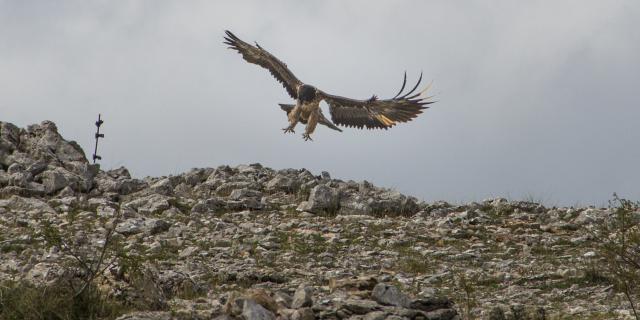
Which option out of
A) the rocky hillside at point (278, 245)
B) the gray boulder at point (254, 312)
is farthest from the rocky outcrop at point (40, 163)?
the gray boulder at point (254, 312)

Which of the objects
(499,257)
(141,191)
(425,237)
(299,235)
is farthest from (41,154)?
(499,257)

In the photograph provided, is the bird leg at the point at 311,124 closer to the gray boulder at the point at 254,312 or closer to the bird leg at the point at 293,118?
the bird leg at the point at 293,118

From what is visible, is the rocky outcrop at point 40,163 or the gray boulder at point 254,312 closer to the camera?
the gray boulder at point 254,312

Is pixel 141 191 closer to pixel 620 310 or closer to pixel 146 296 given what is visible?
A: pixel 146 296

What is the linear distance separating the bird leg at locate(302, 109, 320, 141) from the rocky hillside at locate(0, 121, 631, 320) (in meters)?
1.07

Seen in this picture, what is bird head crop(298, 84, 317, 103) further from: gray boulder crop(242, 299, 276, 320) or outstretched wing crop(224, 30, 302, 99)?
gray boulder crop(242, 299, 276, 320)

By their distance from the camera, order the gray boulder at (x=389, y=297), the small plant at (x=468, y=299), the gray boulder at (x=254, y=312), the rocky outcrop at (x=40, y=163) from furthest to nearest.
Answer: the rocky outcrop at (x=40, y=163) < the small plant at (x=468, y=299) < the gray boulder at (x=389, y=297) < the gray boulder at (x=254, y=312)

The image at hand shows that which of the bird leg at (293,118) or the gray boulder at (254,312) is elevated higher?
the bird leg at (293,118)

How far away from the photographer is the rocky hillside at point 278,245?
39.3 feet

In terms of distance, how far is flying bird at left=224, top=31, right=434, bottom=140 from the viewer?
24.1 meters

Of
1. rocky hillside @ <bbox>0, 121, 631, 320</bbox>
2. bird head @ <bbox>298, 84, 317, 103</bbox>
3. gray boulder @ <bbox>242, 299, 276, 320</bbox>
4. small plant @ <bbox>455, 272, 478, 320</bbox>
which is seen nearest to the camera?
gray boulder @ <bbox>242, 299, 276, 320</bbox>

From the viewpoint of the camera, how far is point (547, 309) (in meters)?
12.7

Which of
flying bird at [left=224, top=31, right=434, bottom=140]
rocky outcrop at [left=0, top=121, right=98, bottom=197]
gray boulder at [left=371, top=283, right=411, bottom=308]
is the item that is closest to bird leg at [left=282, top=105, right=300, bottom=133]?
flying bird at [left=224, top=31, right=434, bottom=140]

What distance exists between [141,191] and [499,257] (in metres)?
9.79
